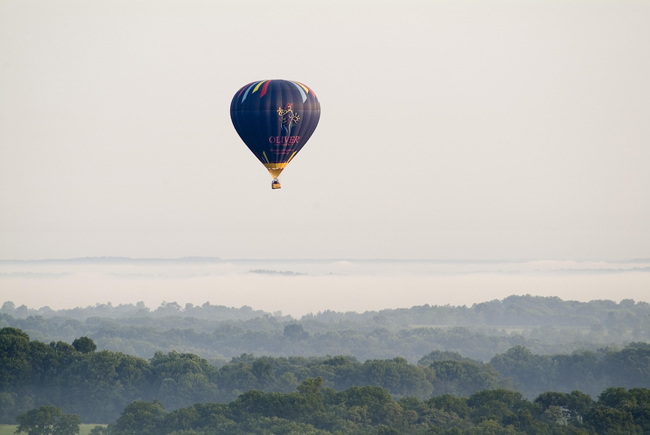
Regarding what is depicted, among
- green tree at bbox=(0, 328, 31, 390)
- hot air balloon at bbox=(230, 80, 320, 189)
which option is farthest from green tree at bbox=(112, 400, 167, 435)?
hot air balloon at bbox=(230, 80, 320, 189)

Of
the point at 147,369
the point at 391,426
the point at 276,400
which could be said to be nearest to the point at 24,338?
the point at 147,369

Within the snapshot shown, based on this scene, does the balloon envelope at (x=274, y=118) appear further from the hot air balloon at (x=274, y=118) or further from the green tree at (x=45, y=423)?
the green tree at (x=45, y=423)

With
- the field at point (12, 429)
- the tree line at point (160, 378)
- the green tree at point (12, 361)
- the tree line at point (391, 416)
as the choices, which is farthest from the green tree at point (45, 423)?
the green tree at point (12, 361)

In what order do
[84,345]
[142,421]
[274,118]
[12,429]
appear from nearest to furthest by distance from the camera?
[274,118]
[142,421]
[12,429]
[84,345]

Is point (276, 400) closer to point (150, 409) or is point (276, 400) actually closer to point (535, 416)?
point (150, 409)

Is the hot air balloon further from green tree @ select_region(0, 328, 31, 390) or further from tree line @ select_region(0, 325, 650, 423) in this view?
green tree @ select_region(0, 328, 31, 390)

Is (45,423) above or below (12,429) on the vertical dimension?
above

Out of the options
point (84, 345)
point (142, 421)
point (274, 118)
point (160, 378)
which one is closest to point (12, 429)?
point (142, 421)

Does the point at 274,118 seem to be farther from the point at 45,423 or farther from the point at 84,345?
the point at 84,345
